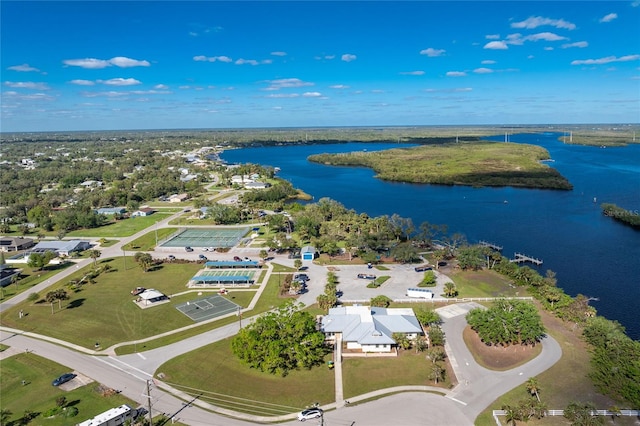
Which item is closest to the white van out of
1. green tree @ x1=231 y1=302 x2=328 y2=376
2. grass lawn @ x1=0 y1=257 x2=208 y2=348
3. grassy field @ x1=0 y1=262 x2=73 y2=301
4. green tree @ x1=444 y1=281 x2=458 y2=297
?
green tree @ x1=444 y1=281 x2=458 y2=297

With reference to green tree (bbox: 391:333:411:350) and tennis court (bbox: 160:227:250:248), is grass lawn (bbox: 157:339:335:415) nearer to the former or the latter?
green tree (bbox: 391:333:411:350)

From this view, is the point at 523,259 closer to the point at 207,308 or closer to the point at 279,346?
the point at 279,346

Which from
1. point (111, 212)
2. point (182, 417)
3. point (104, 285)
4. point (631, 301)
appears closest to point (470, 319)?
point (631, 301)

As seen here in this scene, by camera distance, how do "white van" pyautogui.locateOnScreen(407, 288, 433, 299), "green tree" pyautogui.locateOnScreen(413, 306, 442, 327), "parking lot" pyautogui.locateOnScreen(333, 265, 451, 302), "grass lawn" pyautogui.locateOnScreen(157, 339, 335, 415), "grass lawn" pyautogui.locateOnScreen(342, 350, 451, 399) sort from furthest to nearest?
"parking lot" pyautogui.locateOnScreen(333, 265, 451, 302) < "white van" pyautogui.locateOnScreen(407, 288, 433, 299) < "green tree" pyautogui.locateOnScreen(413, 306, 442, 327) < "grass lawn" pyautogui.locateOnScreen(342, 350, 451, 399) < "grass lawn" pyautogui.locateOnScreen(157, 339, 335, 415)

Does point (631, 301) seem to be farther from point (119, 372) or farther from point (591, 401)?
point (119, 372)

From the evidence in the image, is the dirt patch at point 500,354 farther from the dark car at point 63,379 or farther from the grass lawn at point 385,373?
the dark car at point 63,379

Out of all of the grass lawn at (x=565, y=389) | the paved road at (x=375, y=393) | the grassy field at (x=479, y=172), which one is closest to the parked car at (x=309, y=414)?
the paved road at (x=375, y=393)

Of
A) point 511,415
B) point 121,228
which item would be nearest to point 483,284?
point 511,415
